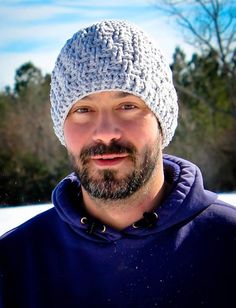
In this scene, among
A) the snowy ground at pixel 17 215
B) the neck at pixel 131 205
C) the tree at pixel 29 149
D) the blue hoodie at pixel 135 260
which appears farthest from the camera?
the tree at pixel 29 149

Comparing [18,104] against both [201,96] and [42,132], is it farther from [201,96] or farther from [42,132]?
[201,96]

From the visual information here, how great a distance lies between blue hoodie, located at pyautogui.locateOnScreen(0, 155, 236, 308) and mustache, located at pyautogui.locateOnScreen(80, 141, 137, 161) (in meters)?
0.18

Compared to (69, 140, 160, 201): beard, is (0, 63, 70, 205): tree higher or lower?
lower

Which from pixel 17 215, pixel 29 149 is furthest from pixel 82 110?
pixel 29 149

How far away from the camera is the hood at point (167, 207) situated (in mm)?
1424

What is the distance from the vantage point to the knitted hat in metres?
1.40

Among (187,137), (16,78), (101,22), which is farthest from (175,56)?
(101,22)

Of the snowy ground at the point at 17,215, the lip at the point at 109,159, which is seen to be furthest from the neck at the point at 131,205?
the snowy ground at the point at 17,215

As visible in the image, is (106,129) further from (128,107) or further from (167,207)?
(167,207)

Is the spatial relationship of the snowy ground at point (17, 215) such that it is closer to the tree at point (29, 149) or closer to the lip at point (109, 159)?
the lip at point (109, 159)

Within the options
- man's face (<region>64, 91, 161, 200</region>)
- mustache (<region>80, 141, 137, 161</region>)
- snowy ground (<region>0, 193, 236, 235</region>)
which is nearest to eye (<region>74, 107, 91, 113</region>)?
man's face (<region>64, 91, 161, 200</region>)

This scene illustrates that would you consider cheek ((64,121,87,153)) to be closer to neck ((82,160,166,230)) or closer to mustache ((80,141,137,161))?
mustache ((80,141,137,161))

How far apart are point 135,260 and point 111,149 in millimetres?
303

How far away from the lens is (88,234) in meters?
1.48
